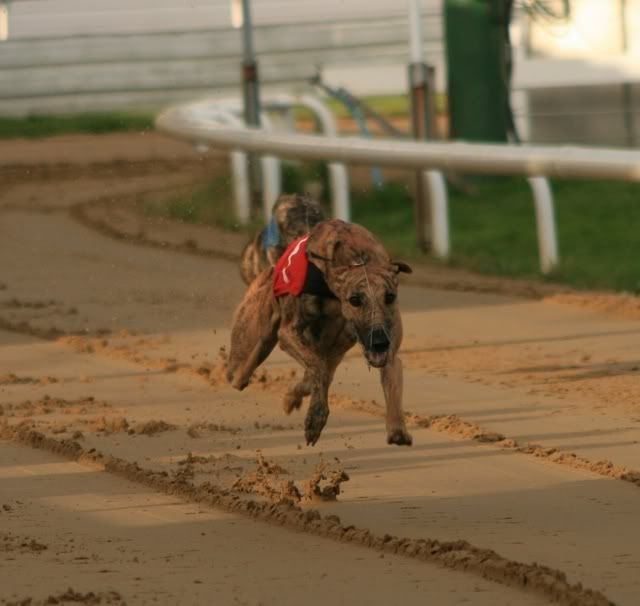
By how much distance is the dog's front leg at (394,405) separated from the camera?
203 inches

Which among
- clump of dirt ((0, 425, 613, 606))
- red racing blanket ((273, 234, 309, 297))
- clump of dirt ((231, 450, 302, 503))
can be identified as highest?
red racing blanket ((273, 234, 309, 297))

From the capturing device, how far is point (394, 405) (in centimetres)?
520

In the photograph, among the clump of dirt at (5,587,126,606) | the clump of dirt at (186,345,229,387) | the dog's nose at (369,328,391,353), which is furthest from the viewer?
the clump of dirt at (186,345,229,387)

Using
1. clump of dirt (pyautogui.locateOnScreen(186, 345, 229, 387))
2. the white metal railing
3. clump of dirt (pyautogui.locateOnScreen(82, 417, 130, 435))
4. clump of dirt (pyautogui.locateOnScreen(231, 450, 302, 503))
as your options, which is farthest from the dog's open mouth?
the white metal railing

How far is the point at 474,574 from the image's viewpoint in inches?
167

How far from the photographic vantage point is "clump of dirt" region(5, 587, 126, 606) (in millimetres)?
4047

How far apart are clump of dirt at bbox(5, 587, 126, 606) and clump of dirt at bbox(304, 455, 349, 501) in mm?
1104

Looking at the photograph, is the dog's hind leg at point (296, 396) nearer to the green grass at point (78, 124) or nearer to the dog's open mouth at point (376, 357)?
the dog's open mouth at point (376, 357)

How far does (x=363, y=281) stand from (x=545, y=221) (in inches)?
189

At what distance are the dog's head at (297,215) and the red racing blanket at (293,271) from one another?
0.68 meters

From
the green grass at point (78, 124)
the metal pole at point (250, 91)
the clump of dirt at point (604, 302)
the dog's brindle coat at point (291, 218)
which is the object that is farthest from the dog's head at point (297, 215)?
the green grass at point (78, 124)

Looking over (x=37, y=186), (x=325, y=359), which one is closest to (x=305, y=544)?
(x=325, y=359)

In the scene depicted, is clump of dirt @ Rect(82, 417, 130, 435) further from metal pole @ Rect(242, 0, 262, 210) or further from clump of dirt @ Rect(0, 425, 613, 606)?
metal pole @ Rect(242, 0, 262, 210)

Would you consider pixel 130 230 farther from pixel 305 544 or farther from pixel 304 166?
pixel 305 544
